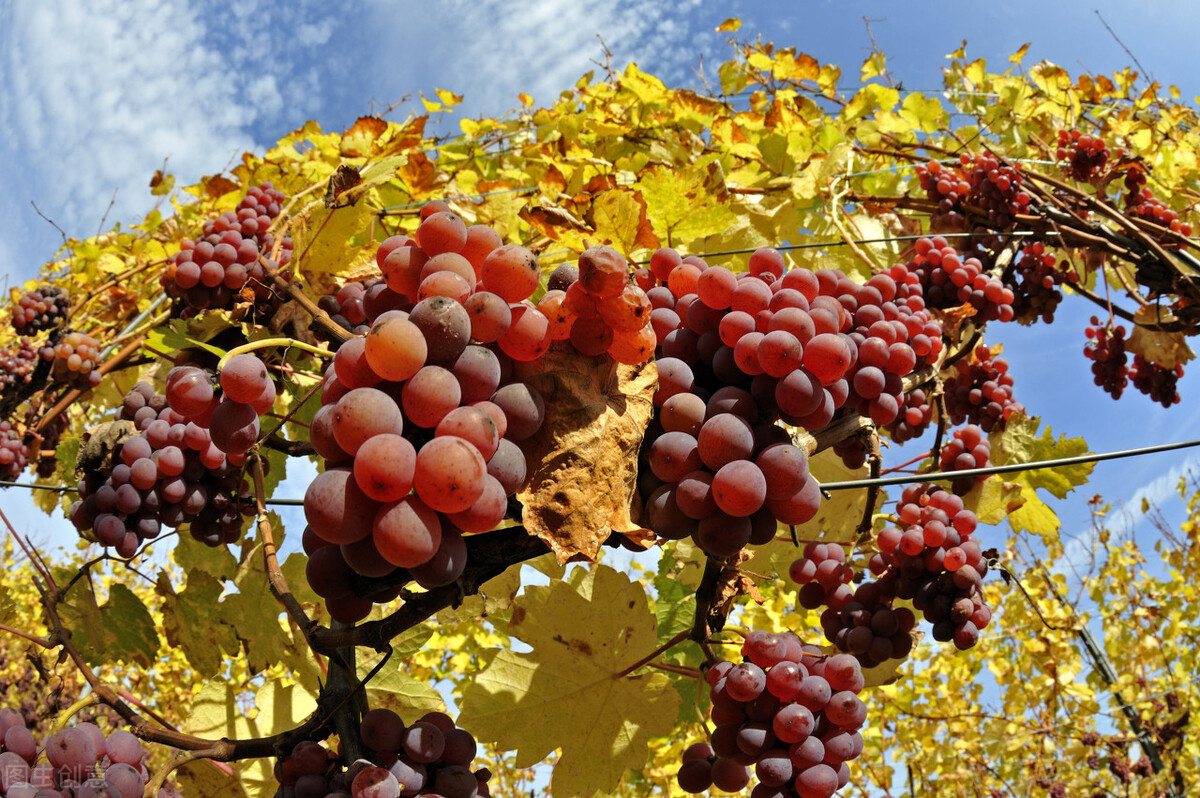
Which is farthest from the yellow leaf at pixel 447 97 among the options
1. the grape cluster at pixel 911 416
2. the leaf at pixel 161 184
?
the grape cluster at pixel 911 416

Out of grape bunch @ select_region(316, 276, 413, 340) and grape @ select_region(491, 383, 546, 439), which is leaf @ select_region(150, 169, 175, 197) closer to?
grape bunch @ select_region(316, 276, 413, 340)

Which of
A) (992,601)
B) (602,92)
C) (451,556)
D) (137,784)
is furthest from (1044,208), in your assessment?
(992,601)

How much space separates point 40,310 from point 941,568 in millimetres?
3030

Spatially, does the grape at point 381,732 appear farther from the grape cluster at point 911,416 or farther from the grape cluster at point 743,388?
the grape cluster at point 911,416

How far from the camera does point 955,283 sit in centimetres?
183

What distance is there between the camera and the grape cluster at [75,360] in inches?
94.2

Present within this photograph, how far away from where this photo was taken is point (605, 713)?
131 cm

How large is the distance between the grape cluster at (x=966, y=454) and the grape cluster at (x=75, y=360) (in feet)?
8.39

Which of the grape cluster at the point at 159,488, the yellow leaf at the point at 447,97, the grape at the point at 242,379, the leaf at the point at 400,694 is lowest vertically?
the leaf at the point at 400,694

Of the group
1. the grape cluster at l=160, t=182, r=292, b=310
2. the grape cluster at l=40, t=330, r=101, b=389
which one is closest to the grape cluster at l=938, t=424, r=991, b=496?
the grape cluster at l=160, t=182, r=292, b=310

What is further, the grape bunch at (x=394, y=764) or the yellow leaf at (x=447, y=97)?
the yellow leaf at (x=447, y=97)

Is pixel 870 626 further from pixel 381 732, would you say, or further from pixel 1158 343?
pixel 1158 343

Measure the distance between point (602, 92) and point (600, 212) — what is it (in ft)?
6.72

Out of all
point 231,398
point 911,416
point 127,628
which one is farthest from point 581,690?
point 127,628
